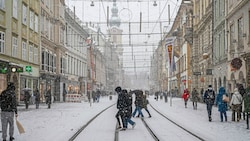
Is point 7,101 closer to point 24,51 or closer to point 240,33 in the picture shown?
point 240,33

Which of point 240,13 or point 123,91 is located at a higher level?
point 240,13

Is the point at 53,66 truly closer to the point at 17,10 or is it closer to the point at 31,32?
the point at 31,32

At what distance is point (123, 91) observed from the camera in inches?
639

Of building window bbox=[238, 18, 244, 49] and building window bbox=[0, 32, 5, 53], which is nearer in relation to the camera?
building window bbox=[238, 18, 244, 49]

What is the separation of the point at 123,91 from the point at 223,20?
814 inches

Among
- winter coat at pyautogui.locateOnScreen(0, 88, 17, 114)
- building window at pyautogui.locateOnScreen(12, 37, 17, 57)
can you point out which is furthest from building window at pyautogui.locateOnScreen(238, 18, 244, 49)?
winter coat at pyautogui.locateOnScreen(0, 88, 17, 114)

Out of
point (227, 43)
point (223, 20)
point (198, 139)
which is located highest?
point (223, 20)

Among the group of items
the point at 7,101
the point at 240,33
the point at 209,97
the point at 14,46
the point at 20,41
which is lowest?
the point at 209,97

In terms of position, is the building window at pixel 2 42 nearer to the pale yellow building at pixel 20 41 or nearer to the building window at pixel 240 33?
the pale yellow building at pixel 20 41

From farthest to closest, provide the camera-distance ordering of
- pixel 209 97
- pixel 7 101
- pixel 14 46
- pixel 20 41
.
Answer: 1. pixel 20 41
2. pixel 14 46
3. pixel 209 97
4. pixel 7 101

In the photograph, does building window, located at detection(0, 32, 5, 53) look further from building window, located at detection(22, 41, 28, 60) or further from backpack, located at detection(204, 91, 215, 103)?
backpack, located at detection(204, 91, 215, 103)

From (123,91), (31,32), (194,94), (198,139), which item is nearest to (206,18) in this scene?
(194,94)

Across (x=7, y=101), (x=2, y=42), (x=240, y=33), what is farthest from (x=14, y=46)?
(x=7, y=101)

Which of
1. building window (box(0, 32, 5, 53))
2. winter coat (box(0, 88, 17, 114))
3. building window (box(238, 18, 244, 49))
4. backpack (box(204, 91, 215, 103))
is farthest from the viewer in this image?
building window (box(0, 32, 5, 53))
